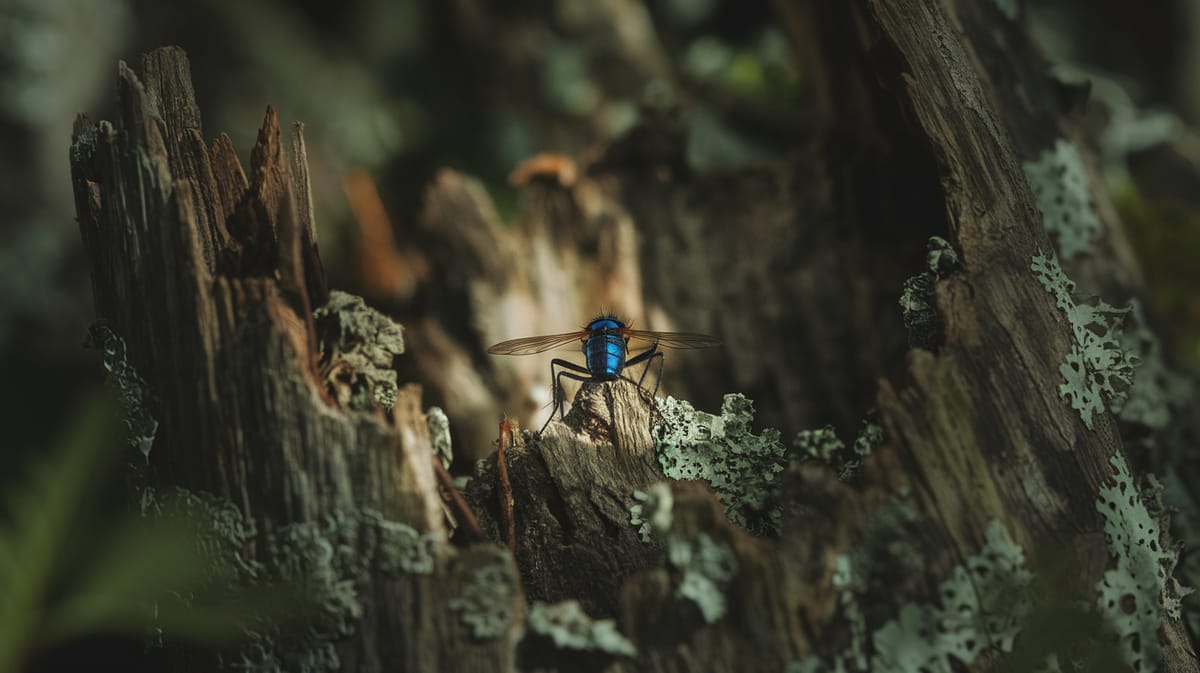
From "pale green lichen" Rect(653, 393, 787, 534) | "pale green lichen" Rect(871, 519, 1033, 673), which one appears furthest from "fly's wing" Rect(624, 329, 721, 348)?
"pale green lichen" Rect(871, 519, 1033, 673)

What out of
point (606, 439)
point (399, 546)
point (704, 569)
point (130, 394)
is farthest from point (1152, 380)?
point (130, 394)

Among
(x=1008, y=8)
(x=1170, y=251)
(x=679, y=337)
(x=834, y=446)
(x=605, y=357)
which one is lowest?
(x=834, y=446)

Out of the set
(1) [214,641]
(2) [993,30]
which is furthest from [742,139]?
(1) [214,641]

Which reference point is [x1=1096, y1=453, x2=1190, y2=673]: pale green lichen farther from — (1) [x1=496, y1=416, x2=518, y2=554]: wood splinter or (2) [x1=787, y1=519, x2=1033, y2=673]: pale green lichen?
(1) [x1=496, y1=416, x2=518, y2=554]: wood splinter

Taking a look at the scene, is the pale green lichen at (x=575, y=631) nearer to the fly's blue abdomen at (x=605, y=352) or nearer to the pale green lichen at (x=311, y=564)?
the pale green lichen at (x=311, y=564)

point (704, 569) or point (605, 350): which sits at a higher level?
point (605, 350)

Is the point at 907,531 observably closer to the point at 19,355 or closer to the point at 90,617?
the point at 90,617

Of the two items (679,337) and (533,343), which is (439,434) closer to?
(533,343)

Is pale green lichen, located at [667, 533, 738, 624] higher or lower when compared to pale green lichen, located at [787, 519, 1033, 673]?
higher
